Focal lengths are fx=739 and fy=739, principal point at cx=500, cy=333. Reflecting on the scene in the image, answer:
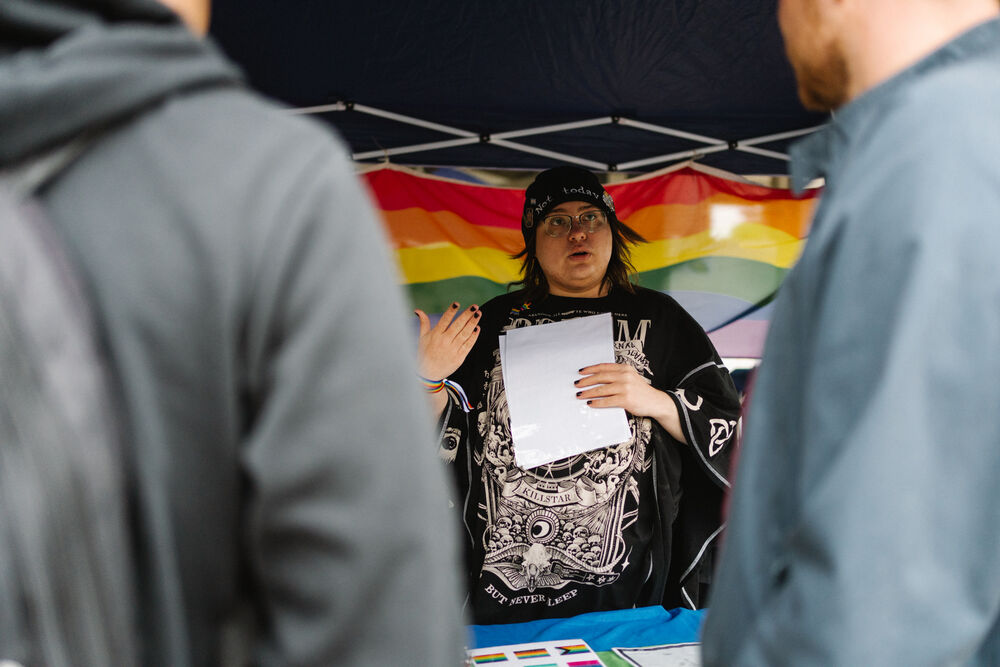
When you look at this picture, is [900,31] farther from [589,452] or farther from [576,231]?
[576,231]

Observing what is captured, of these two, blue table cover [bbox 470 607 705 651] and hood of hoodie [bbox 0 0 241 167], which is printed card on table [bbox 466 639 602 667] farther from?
hood of hoodie [bbox 0 0 241 167]

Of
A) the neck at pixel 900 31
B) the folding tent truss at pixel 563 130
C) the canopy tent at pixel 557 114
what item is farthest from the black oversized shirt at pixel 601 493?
the neck at pixel 900 31

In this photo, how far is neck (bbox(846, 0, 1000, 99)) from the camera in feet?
2.51

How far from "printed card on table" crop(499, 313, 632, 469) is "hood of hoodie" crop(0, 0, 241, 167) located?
202cm

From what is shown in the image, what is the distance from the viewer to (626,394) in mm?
2508

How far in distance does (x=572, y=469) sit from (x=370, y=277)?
6.72 feet

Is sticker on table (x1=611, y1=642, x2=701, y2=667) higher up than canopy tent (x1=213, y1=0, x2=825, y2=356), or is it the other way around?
canopy tent (x1=213, y1=0, x2=825, y2=356)

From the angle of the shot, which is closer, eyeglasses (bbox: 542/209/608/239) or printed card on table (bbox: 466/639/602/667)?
printed card on table (bbox: 466/639/602/667)

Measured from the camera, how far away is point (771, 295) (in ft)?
11.2

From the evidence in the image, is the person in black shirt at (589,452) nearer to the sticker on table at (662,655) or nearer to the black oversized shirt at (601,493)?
the black oversized shirt at (601,493)

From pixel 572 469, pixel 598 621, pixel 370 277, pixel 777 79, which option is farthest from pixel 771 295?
pixel 370 277

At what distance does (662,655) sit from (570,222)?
1.50m

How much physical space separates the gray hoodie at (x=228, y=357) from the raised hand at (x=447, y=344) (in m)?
2.09

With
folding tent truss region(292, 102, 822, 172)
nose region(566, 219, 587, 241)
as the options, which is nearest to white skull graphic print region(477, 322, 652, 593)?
nose region(566, 219, 587, 241)
